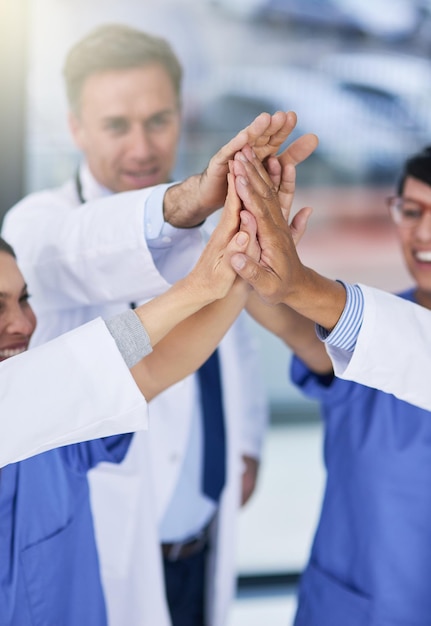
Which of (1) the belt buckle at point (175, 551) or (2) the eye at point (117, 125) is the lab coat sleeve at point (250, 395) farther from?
(2) the eye at point (117, 125)

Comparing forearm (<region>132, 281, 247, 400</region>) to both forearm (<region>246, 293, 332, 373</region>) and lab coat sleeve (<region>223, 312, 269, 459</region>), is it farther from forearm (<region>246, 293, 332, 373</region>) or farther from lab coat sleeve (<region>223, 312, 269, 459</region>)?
lab coat sleeve (<region>223, 312, 269, 459</region>)

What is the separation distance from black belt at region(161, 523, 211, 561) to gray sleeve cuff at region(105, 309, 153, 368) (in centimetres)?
83

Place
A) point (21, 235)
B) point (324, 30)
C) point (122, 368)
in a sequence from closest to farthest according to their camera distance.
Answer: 1. point (122, 368)
2. point (21, 235)
3. point (324, 30)

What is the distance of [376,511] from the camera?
4.49ft

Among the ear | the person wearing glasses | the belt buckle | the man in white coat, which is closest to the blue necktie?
the man in white coat

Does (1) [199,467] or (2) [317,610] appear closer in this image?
(2) [317,610]

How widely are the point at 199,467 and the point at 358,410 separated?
1.53ft

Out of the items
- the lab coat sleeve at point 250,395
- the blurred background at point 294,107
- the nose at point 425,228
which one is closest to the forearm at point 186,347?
the nose at point 425,228

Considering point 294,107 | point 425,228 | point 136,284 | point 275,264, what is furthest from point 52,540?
point 294,107

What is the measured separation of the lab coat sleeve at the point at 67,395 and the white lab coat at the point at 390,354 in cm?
30

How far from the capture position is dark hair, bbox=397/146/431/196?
59.7 inches

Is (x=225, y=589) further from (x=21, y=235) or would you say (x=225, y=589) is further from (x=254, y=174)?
(x=254, y=174)

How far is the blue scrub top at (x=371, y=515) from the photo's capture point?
1.34 metres

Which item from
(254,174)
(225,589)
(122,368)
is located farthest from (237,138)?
(225,589)
